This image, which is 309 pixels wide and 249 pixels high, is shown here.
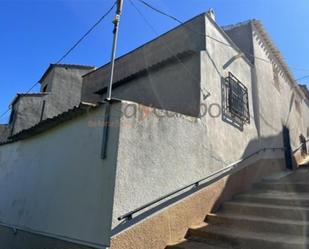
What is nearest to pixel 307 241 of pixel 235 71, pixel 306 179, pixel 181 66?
pixel 306 179

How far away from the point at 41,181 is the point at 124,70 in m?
5.17

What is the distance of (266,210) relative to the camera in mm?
5668

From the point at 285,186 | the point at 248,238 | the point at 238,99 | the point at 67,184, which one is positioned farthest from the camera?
the point at 238,99

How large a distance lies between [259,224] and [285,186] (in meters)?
2.77

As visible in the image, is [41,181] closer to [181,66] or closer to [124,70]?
[181,66]

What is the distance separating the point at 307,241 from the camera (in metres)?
4.21

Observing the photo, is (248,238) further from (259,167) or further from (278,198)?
(259,167)

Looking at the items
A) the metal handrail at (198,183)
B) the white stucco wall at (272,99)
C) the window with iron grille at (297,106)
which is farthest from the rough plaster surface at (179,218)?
the window with iron grille at (297,106)

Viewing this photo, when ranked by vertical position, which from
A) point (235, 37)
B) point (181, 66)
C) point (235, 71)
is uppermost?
point (235, 37)

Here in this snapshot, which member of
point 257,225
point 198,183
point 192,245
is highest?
point 198,183

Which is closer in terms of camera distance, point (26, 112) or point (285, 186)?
point (285, 186)

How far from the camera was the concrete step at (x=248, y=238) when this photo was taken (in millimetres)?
4224

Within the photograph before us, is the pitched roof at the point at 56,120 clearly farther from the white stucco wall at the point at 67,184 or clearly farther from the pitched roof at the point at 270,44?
the pitched roof at the point at 270,44

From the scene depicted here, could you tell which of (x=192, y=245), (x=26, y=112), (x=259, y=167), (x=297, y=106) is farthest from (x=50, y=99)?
(x=297, y=106)
